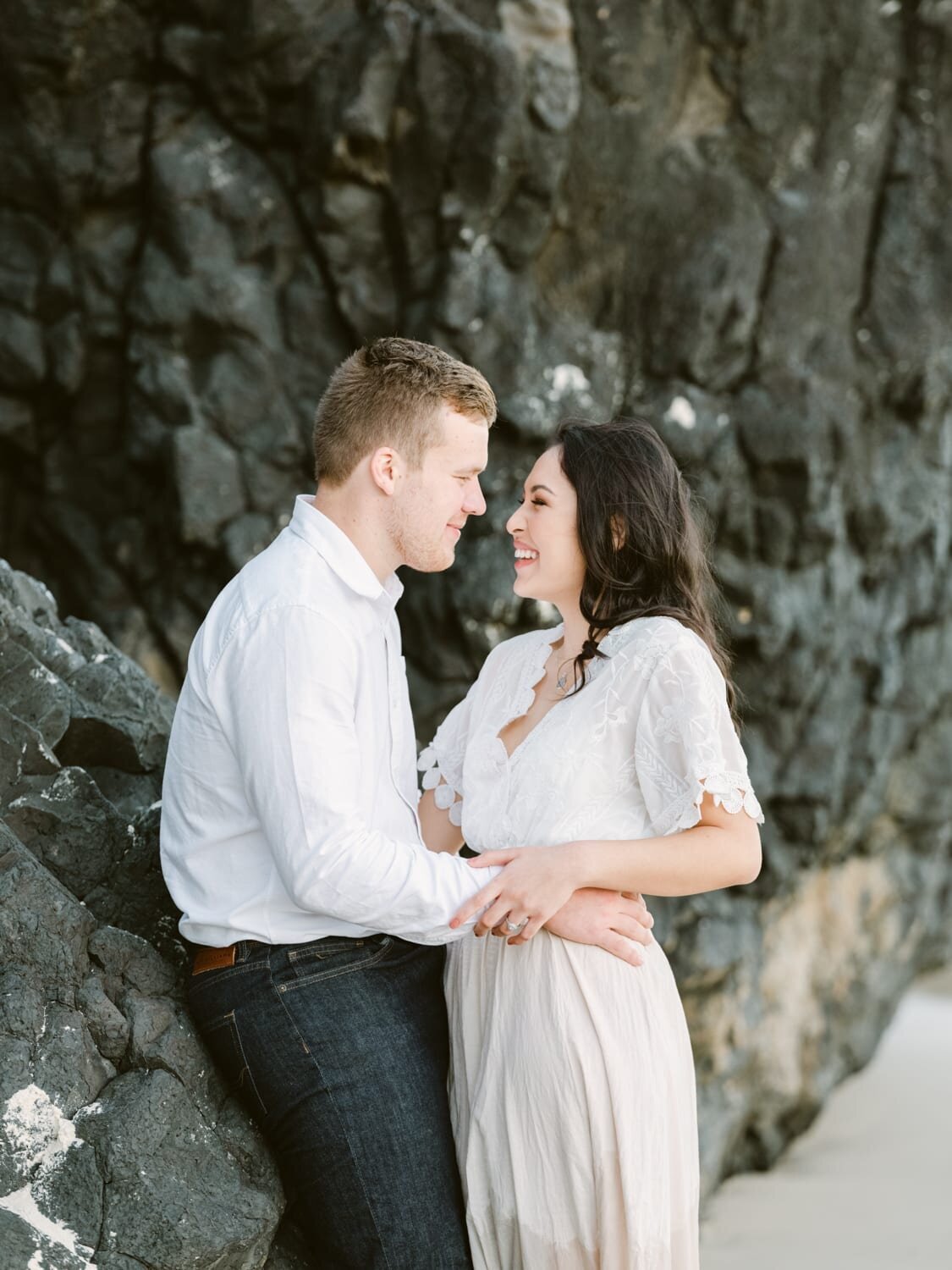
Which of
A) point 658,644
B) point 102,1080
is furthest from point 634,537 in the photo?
point 102,1080

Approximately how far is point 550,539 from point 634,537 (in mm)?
183

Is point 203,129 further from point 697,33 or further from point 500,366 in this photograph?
point 697,33

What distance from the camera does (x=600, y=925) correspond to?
7.71 ft

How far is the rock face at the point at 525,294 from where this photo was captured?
6617 millimetres

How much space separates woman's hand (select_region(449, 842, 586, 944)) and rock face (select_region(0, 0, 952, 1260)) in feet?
14.5

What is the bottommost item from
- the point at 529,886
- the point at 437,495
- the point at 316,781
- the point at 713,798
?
the point at 529,886

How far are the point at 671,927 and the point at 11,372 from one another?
482 centimetres

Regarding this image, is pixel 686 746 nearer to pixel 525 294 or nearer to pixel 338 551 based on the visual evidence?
pixel 338 551

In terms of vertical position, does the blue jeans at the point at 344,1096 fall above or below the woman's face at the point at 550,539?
below

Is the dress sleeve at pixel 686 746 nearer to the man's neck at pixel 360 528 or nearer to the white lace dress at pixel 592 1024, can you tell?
the white lace dress at pixel 592 1024

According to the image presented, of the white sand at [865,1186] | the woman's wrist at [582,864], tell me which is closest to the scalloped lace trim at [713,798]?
the woman's wrist at [582,864]

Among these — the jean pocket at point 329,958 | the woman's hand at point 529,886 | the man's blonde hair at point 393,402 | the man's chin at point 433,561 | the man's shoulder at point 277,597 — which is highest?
the man's blonde hair at point 393,402

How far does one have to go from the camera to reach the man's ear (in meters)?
2.47

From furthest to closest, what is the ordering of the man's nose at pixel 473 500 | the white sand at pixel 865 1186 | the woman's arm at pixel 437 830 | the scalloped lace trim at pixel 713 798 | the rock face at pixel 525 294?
the white sand at pixel 865 1186 < the rock face at pixel 525 294 < the woman's arm at pixel 437 830 < the man's nose at pixel 473 500 < the scalloped lace trim at pixel 713 798
